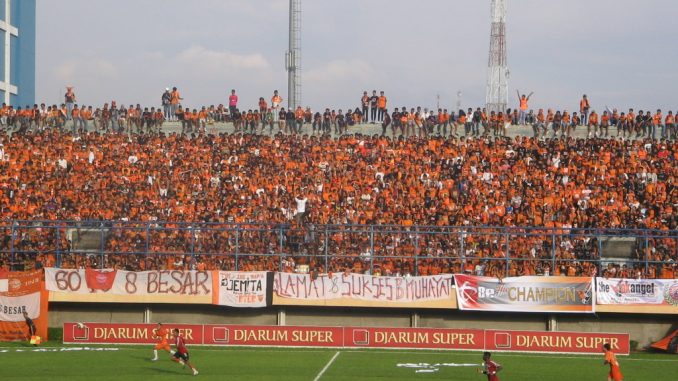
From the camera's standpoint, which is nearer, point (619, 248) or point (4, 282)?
point (4, 282)

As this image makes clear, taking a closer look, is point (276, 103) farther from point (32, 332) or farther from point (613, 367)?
point (613, 367)

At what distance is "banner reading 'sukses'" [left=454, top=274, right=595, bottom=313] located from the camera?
3325 cm

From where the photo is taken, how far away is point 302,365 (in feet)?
93.4

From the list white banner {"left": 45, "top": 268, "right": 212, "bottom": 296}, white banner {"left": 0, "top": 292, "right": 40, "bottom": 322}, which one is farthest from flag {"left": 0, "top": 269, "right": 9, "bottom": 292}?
white banner {"left": 45, "top": 268, "right": 212, "bottom": 296}

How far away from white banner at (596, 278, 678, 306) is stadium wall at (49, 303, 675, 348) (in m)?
0.91

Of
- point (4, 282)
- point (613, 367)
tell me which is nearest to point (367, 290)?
point (613, 367)

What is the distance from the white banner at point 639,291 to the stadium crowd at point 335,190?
0.78 m

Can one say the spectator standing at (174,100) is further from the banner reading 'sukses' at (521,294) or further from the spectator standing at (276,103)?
the banner reading 'sukses' at (521,294)

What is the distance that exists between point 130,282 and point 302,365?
8883 millimetres

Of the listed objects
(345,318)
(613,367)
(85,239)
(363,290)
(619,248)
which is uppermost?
(619,248)

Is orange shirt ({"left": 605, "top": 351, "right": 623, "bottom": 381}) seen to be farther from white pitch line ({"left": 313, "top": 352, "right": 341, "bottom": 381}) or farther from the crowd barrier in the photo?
the crowd barrier

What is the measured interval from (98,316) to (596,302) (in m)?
17.7

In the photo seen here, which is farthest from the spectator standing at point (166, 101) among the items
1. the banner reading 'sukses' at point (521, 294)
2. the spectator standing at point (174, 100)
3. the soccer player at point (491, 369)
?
the soccer player at point (491, 369)

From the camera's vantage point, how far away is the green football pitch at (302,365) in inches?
1046
